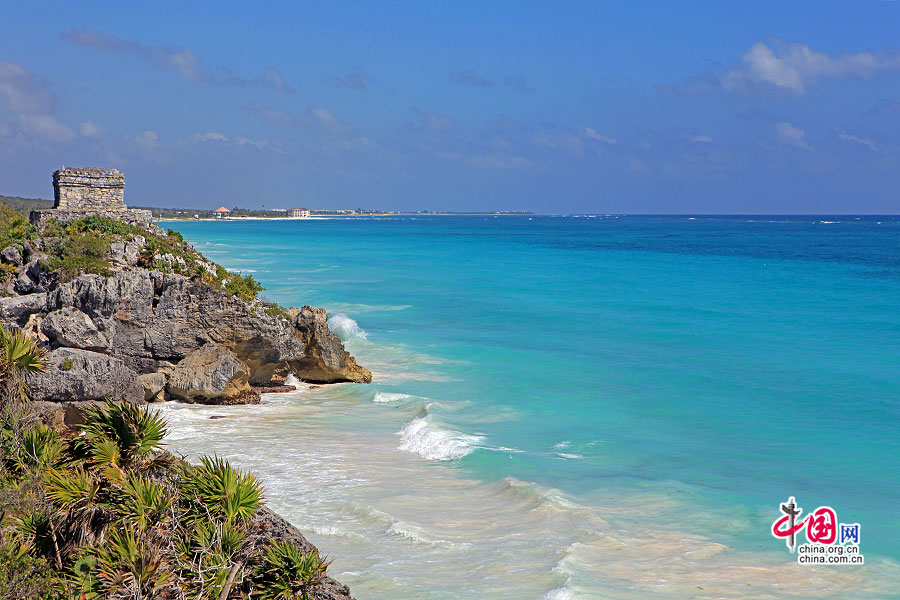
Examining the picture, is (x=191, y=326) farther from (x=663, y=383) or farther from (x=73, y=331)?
(x=663, y=383)

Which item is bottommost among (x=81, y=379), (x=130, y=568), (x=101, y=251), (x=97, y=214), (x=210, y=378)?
(x=210, y=378)

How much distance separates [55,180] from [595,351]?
19.0 meters

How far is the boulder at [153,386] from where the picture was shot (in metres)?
17.5

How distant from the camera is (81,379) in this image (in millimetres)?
15289

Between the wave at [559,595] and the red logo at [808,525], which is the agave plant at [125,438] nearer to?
the wave at [559,595]

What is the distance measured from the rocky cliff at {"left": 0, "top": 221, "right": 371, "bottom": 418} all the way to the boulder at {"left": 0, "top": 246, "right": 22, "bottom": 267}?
3 centimetres

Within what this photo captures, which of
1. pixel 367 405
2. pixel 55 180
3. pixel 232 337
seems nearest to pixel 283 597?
pixel 367 405

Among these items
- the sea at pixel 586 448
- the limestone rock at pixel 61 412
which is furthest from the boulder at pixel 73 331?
the sea at pixel 586 448

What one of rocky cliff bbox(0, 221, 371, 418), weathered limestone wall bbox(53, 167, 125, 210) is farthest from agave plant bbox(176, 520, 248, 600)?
weathered limestone wall bbox(53, 167, 125, 210)

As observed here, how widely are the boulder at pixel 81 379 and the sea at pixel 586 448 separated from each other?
4.58 ft

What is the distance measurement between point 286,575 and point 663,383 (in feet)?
53.7

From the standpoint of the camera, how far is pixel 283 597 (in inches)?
261

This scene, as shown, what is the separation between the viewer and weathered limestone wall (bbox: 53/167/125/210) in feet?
81.0

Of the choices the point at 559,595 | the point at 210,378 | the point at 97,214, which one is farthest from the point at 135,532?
the point at 97,214
